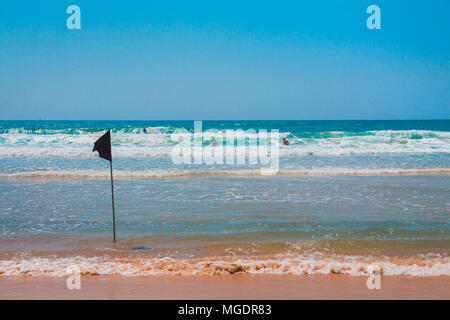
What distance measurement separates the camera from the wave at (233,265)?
4.97 metres

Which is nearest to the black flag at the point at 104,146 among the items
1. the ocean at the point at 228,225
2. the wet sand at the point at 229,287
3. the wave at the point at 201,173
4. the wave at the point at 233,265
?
the ocean at the point at 228,225

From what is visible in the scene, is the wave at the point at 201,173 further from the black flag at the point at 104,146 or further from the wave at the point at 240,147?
the wave at the point at 240,147

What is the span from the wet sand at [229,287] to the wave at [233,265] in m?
0.16

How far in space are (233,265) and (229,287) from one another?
62 cm

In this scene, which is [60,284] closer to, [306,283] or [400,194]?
[306,283]

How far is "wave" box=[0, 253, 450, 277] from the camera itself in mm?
4969

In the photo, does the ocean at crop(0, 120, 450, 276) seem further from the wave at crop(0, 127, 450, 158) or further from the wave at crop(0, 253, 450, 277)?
the wave at crop(0, 127, 450, 158)

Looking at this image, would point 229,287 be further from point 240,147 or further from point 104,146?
point 240,147

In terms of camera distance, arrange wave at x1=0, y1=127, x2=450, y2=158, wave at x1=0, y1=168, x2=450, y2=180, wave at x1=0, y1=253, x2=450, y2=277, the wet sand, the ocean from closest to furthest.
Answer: the wet sand
wave at x1=0, y1=253, x2=450, y2=277
the ocean
wave at x1=0, y1=168, x2=450, y2=180
wave at x1=0, y1=127, x2=450, y2=158

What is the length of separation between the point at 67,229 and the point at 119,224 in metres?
0.97

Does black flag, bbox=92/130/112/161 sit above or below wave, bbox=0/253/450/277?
above

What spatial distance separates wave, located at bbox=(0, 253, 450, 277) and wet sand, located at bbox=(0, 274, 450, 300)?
6.4 inches

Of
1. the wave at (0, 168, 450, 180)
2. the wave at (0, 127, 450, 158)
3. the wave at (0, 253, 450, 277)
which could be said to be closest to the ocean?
the wave at (0, 253, 450, 277)
